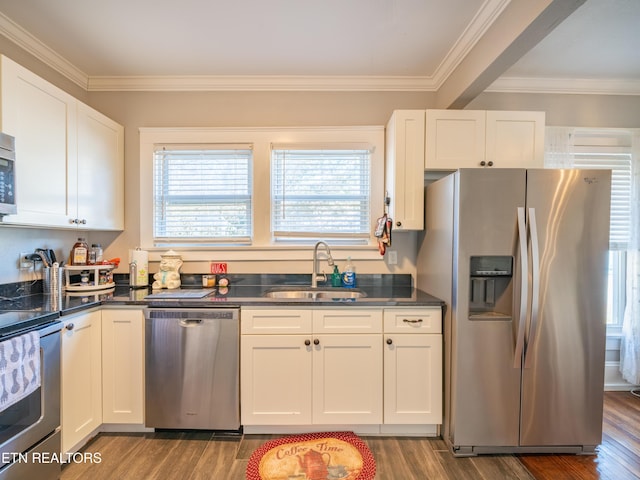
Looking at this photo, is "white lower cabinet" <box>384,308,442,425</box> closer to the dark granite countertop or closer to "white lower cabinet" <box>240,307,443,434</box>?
"white lower cabinet" <box>240,307,443,434</box>

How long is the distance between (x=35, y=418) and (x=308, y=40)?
273 centimetres

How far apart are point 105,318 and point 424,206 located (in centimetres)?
241

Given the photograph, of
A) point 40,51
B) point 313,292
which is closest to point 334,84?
point 313,292

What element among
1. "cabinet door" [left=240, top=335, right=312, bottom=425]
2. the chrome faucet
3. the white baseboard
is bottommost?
the white baseboard

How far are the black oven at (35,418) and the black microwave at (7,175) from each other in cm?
56

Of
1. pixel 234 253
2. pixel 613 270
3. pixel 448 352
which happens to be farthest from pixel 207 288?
pixel 613 270

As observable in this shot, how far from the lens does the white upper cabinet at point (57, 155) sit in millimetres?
1618

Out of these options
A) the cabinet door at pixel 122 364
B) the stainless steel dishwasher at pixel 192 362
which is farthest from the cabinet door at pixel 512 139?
the cabinet door at pixel 122 364

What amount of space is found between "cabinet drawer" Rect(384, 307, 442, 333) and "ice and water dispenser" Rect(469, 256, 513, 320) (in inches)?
8.7

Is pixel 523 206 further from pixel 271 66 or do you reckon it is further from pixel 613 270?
pixel 271 66

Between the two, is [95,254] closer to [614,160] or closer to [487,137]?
[487,137]

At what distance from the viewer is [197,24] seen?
6.15 feet

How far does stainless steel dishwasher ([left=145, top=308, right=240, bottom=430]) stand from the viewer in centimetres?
189

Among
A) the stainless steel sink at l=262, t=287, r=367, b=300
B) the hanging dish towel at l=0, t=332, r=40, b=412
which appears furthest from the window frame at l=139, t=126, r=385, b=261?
the hanging dish towel at l=0, t=332, r=40, b=412
